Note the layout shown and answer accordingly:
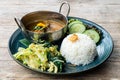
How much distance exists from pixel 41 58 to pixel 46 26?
0.22m

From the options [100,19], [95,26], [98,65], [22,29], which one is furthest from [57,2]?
[98,65]

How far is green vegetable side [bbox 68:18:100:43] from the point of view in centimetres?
145

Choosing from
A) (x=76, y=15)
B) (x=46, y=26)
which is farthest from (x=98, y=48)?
(x=76, y=15)

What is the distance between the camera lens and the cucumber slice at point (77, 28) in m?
1.46

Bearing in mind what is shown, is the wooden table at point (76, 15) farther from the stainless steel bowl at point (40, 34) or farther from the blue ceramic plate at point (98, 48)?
the stainless steel bowl at point (40, 34)

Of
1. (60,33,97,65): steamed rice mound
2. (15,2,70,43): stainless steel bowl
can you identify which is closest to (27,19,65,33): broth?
(15,2,70,43): stainless steel bowl

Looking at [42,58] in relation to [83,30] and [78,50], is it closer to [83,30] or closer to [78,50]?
[78,50]

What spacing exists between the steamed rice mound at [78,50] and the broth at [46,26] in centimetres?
12

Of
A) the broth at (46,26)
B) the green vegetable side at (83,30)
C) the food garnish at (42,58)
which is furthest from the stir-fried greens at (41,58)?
the green vegetable side at (83,30)

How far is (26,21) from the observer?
4.76 ft

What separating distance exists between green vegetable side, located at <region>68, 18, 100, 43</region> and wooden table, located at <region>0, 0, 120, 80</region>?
11 centimetres

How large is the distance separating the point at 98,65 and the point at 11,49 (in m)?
0.40

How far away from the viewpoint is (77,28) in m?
1.47

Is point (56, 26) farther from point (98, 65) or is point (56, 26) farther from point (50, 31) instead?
point (98, 65)
